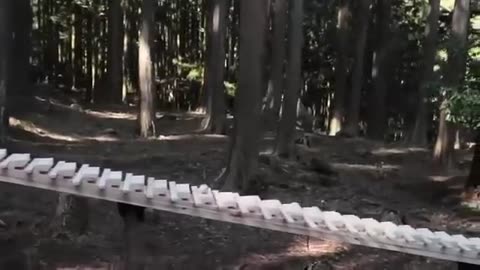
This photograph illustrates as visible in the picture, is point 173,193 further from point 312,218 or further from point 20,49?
point 20,49

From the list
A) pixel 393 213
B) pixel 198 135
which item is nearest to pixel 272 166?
pixel 393 213

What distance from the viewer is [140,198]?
530cm

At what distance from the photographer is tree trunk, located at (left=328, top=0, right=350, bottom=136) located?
23250 mm

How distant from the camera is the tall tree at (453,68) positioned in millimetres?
12750

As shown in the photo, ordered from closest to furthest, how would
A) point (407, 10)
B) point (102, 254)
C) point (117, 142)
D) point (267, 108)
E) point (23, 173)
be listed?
point (23, 173) → point (102, 254) → point (117, 142) → point (267, 108) → point (407, 10)

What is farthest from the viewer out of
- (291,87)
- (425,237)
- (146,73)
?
(146,73)

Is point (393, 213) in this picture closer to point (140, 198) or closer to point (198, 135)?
point (140, 198)

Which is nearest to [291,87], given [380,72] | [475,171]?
[475,171]

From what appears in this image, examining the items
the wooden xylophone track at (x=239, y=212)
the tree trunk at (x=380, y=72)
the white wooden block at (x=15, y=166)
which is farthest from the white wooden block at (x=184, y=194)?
the tree trunk at (x=380, y=72)

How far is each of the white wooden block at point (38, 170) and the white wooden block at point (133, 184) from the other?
59 centimetres

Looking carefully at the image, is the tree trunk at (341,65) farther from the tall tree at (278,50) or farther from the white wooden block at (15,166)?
the white wooden block at (15,166)

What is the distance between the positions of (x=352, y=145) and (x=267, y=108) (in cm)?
355

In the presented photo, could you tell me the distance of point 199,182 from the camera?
11.7 m

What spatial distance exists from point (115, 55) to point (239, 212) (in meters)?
20.6
